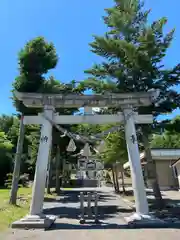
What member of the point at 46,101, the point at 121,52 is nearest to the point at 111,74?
the point at 121,52

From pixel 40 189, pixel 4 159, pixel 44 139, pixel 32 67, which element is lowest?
pixel 40 189

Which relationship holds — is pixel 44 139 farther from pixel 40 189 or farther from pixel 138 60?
pixel 138 60

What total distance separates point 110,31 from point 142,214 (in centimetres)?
932

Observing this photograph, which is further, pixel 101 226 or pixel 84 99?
pixel 84 99

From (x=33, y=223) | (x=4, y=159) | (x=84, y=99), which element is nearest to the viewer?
(x=33, y=223)

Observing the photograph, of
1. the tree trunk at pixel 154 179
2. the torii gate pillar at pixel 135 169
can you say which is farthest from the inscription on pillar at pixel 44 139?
the tree trunk at pixel 154 179

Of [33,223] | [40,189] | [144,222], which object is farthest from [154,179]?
[33,223]

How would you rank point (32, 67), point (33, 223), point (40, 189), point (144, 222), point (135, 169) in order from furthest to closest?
point (32, 67) → point (135, 169) → point (40, 189) → point (144, 222) → point (33, 223)

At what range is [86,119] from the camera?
778 centimetres

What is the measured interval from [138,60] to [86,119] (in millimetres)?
4774

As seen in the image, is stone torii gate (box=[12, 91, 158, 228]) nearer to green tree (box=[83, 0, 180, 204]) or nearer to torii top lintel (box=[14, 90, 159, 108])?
torii top lintel (box=[14, 90, 159, 108])

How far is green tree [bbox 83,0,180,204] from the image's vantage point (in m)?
10.9

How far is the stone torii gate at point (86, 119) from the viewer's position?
22.8ft

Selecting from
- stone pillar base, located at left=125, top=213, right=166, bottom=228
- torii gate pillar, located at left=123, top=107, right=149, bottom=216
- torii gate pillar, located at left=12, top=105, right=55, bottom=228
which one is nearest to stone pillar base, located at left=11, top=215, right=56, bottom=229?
torii gate pillar, located at left=12, top=105, right=55, bottom=228
